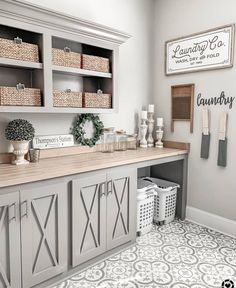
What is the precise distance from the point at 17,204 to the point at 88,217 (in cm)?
60

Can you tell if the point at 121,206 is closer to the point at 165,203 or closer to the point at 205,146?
the point at 165,203

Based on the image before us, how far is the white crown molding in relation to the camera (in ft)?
5.72

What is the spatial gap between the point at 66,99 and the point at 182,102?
1.42 m

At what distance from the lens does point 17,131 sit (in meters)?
1.95

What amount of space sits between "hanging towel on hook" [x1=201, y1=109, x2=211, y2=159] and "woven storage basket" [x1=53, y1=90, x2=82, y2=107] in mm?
1348

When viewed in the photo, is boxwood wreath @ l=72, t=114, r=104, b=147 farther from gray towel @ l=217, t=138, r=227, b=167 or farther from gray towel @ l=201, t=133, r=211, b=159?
gray towel @ l=217, t=138, r=227, b=167

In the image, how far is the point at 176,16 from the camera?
9.66ft

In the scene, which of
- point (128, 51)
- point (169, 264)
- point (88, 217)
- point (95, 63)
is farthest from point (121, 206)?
point (128, 51)

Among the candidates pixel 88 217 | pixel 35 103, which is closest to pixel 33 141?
pixel 35 103

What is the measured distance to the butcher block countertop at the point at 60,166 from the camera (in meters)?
1.62

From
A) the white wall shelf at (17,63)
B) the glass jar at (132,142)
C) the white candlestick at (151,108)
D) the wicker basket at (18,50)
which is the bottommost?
the glass jar at (132,142)

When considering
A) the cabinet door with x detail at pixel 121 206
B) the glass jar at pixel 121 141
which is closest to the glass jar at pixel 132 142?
the glass jar at pixel 121 141

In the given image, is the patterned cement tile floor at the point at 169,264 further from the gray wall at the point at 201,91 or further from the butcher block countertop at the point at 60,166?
the butcher block countertop at the point at 60,166

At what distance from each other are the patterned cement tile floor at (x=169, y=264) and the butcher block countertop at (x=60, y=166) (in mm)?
814
